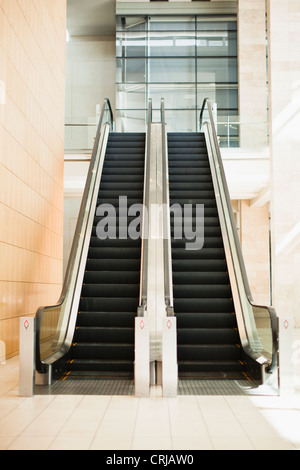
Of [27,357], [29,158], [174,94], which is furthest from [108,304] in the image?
[174,94]

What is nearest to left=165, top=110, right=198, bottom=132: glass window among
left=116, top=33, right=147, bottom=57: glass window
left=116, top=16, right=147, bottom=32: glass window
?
left=116, top=33, right=147, bottom=57: glass window

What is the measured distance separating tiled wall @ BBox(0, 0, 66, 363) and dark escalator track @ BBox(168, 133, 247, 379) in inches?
101

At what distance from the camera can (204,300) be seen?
7.17 metres

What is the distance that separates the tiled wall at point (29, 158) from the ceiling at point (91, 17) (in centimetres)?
697

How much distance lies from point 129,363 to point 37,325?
1399 mm

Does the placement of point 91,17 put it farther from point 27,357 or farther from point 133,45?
point 27,357

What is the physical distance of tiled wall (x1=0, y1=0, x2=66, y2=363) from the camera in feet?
24.7

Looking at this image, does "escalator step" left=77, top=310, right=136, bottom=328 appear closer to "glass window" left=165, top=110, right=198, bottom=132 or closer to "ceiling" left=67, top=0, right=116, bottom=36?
"glass window" left=165, top=110, right=198, bottom=132

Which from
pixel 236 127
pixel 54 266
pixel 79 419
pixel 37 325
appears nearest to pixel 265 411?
pixel 79 419

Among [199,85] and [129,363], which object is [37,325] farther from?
[199,85]

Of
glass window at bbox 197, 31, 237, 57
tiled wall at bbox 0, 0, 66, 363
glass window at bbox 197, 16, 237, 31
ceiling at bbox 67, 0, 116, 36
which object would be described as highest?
ceiling at bbox 67, 0, 116, 36

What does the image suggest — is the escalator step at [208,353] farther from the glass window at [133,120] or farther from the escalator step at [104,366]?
the glass window at [133,120]

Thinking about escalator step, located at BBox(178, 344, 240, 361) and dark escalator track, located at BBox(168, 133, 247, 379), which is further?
escalator step, located at BBox(178, 344, 240, 361)

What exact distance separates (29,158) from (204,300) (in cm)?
405
